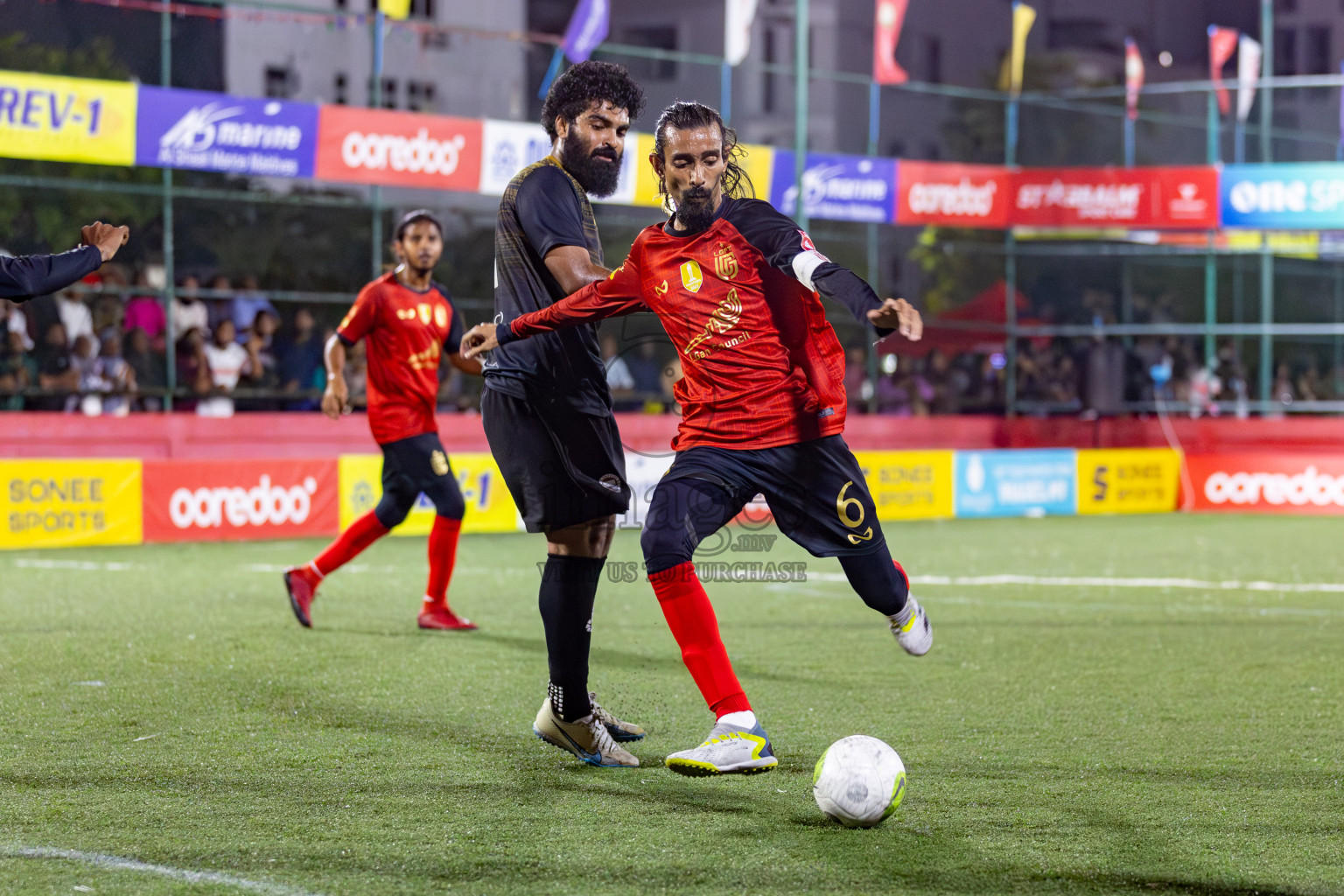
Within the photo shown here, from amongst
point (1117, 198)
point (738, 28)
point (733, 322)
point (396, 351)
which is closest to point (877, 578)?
point (733, 322)

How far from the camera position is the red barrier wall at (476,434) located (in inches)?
590

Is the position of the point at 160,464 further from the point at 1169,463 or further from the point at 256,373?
the point at 1169,463

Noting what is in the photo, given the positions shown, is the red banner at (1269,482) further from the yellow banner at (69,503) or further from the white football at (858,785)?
the white football at (858,785)

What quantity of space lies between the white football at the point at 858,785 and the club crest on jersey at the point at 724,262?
1.38 m

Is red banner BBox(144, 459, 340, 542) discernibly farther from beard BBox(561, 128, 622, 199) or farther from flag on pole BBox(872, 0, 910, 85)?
flag on pole BBox(872, 0, 910, 85)

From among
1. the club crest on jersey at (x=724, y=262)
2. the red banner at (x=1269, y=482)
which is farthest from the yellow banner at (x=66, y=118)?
the red banner at (x=1269, y=482)

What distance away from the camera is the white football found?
12.7 ft

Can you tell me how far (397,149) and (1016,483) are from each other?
8.53m

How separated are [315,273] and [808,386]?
15.5 m

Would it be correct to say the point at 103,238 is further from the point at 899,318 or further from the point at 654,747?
the point at 899,318

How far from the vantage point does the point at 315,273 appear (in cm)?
1902

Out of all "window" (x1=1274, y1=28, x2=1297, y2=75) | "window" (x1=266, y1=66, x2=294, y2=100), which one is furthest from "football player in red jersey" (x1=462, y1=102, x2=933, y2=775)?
"window" (x1=1274, y1=28, x2=1297, y2=75)

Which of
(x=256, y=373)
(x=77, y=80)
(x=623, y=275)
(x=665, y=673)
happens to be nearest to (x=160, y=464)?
(x=256, y=373)

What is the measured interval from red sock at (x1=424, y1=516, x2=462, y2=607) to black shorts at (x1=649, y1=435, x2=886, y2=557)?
12.2 feet
